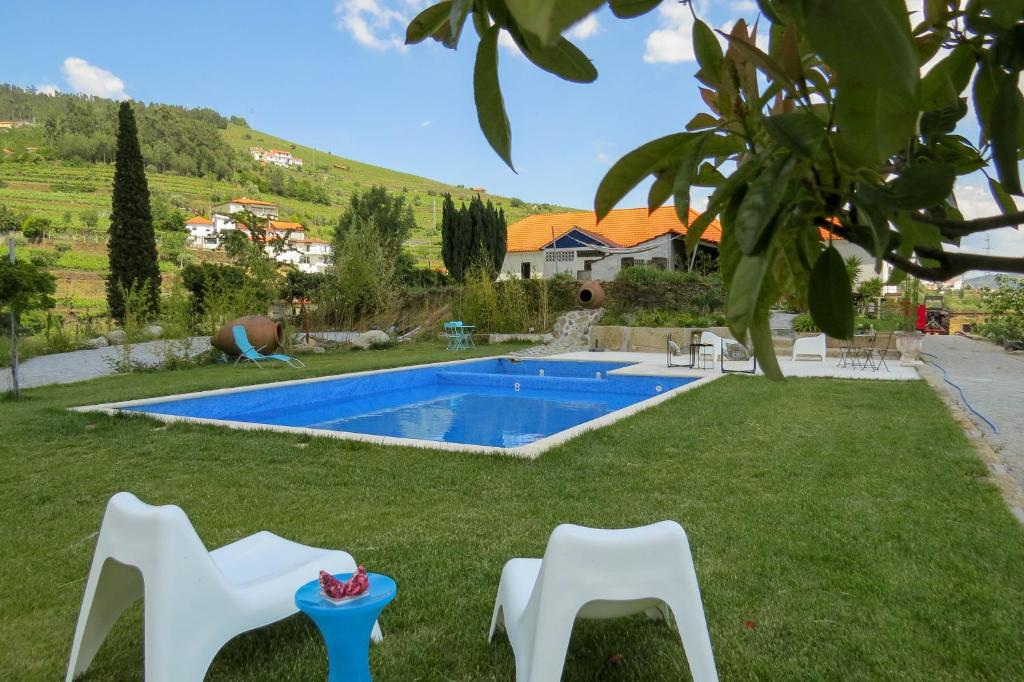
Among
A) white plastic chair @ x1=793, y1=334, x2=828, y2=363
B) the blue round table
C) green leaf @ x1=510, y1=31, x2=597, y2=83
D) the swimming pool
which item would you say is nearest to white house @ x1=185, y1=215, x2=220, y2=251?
the swimming pool

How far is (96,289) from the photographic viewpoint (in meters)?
29.6

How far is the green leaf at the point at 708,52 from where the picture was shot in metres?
0.51

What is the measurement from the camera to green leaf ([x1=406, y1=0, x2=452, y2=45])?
0.53 metres

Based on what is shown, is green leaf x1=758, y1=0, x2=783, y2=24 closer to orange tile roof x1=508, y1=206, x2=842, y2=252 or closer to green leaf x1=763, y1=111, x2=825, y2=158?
green leaf x1=763, y1=111, x2=825, y2=158

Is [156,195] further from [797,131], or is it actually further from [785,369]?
[797,131]

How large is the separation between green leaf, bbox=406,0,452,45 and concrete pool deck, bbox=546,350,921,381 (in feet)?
29.8

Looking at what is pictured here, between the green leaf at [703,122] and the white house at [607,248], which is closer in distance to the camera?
the green leaf at [703,122]

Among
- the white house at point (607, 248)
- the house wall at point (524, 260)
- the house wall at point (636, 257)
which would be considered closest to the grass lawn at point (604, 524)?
the white house at point (607, 248)

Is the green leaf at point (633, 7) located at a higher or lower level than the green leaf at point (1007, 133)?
higher

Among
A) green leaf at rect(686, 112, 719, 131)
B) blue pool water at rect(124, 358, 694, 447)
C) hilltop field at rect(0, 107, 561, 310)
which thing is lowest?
blue pool water at rect(124, 358, 694, 447)

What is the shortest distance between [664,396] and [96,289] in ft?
96.2

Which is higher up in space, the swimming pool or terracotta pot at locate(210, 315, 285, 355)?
terracotta pot at locate(210, 315, 285, 355)

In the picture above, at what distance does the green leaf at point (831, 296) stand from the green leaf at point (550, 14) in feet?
0.94

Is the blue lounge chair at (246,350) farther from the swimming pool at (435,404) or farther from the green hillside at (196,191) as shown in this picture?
the green hillside at (196,191)
